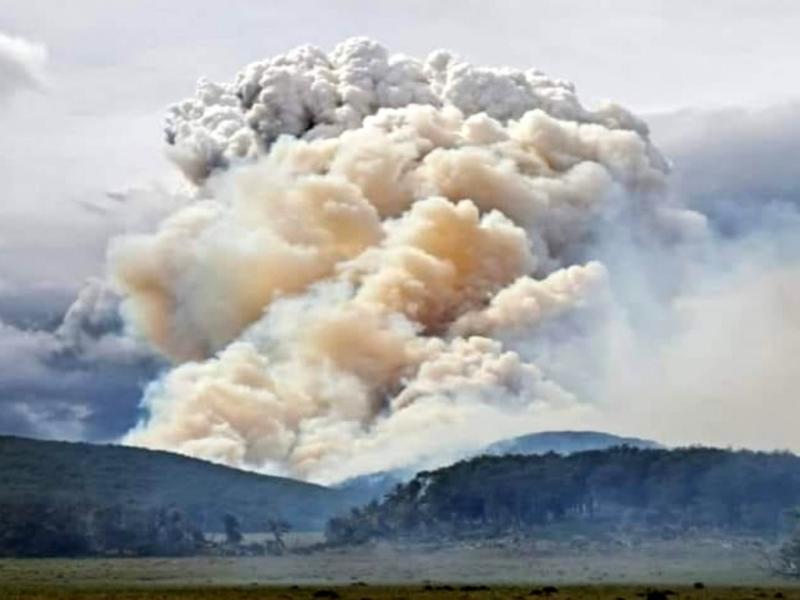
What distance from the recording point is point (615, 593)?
9362 centimetres

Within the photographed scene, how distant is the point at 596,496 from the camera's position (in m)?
178

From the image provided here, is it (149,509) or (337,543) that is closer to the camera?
(337,543)

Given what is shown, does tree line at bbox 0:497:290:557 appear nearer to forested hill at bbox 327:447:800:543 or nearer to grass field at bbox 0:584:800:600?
forested hill at bbox 327:447:800:543

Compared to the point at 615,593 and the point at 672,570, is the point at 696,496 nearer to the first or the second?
the point at 672,570

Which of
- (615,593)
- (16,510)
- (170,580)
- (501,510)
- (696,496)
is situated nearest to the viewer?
(615,593)

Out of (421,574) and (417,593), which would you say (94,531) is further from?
(417,593)

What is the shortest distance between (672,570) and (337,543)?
53365 millimetres

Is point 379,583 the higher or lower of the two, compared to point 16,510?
lower

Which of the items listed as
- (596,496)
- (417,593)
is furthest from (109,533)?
(417,593)

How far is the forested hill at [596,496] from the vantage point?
162 meters

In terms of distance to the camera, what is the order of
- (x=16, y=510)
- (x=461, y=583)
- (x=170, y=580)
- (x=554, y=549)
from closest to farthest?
(x=461, y=583) < (x=170, y=580) < (x=554, y=549) < (x=16, y=510)

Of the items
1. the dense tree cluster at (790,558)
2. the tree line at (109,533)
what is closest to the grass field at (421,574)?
the dense tree cluster at (790,558)

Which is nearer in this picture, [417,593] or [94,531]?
[417,593]

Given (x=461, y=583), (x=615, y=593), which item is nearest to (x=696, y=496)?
(x=461, y=583)
